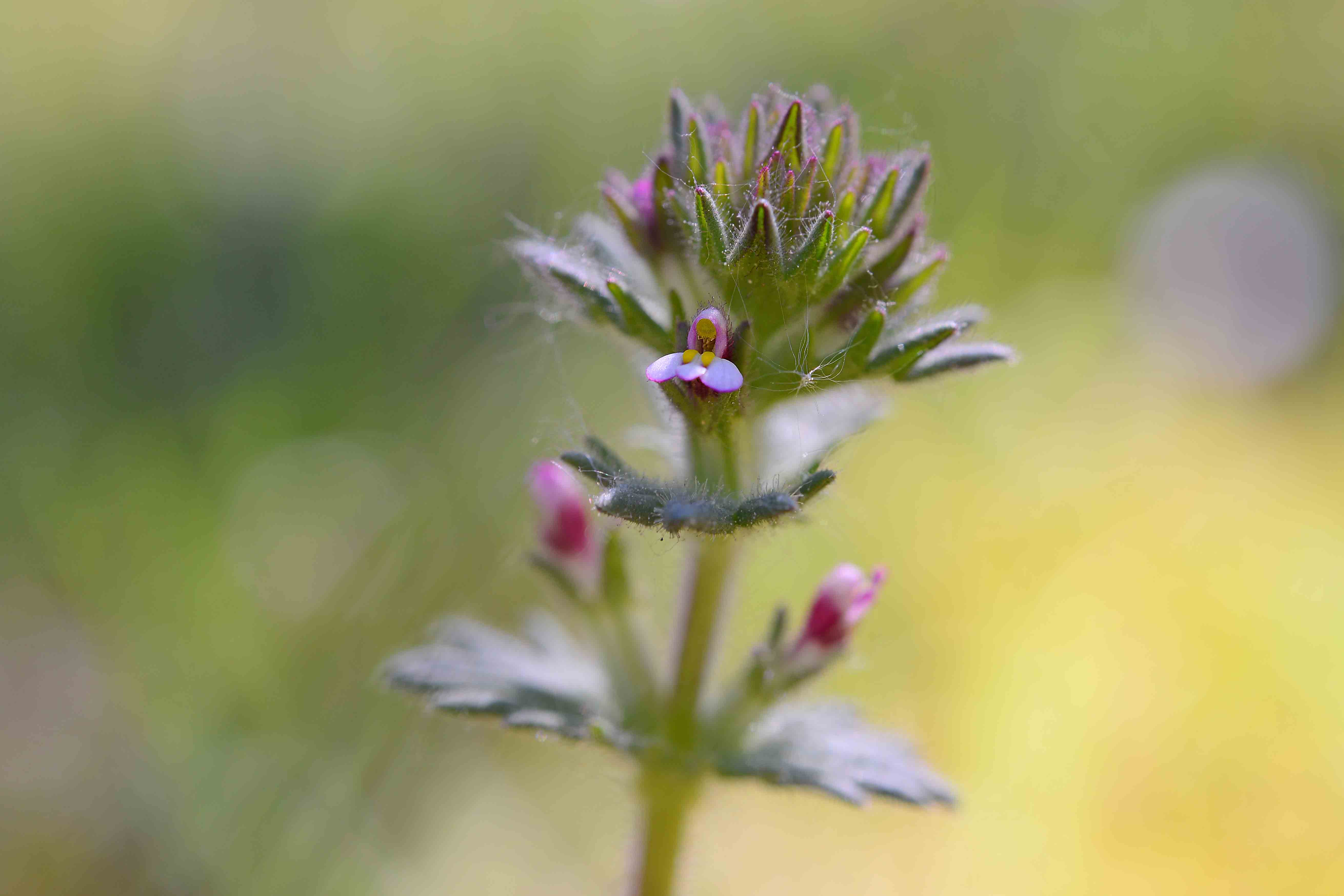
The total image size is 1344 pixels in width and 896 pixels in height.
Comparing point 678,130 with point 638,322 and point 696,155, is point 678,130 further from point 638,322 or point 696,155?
point 638,322

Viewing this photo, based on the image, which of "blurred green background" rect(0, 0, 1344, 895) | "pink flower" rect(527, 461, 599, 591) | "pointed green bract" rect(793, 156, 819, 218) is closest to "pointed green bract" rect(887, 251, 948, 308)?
"pointed green bract" rect(793, 156, 819, 218)

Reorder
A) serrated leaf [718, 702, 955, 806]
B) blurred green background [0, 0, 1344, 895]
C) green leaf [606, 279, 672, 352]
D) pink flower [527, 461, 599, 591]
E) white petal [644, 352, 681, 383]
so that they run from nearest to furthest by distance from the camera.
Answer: white petal [644, 352, 681, 383], green leaf [606, 279, 672, 352], serrated leaf [718, 702, 955, 806], pink flower [527, 461, 599, 591], blurred green background [0, 0, 1344, 895]

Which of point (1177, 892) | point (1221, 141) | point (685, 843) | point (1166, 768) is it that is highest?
point (1221, 141)

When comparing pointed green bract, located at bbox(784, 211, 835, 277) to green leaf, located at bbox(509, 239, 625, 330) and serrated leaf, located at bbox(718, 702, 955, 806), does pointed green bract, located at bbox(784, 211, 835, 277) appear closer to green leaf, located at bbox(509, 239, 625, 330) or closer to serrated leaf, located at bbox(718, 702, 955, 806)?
green leaf, located at bbox(509, 239, 625, 330)

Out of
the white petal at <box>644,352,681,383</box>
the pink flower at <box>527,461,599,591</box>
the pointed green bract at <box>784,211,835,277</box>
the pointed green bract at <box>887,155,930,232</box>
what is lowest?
the white petal at <box>644,352,681,383</box>

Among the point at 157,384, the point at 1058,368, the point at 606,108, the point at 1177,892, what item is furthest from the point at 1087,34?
the point at 157,384

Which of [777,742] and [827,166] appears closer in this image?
[827,166]

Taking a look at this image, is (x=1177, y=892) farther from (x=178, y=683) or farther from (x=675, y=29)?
(x=675, y=29)

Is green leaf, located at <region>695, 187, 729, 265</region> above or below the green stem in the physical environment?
above
